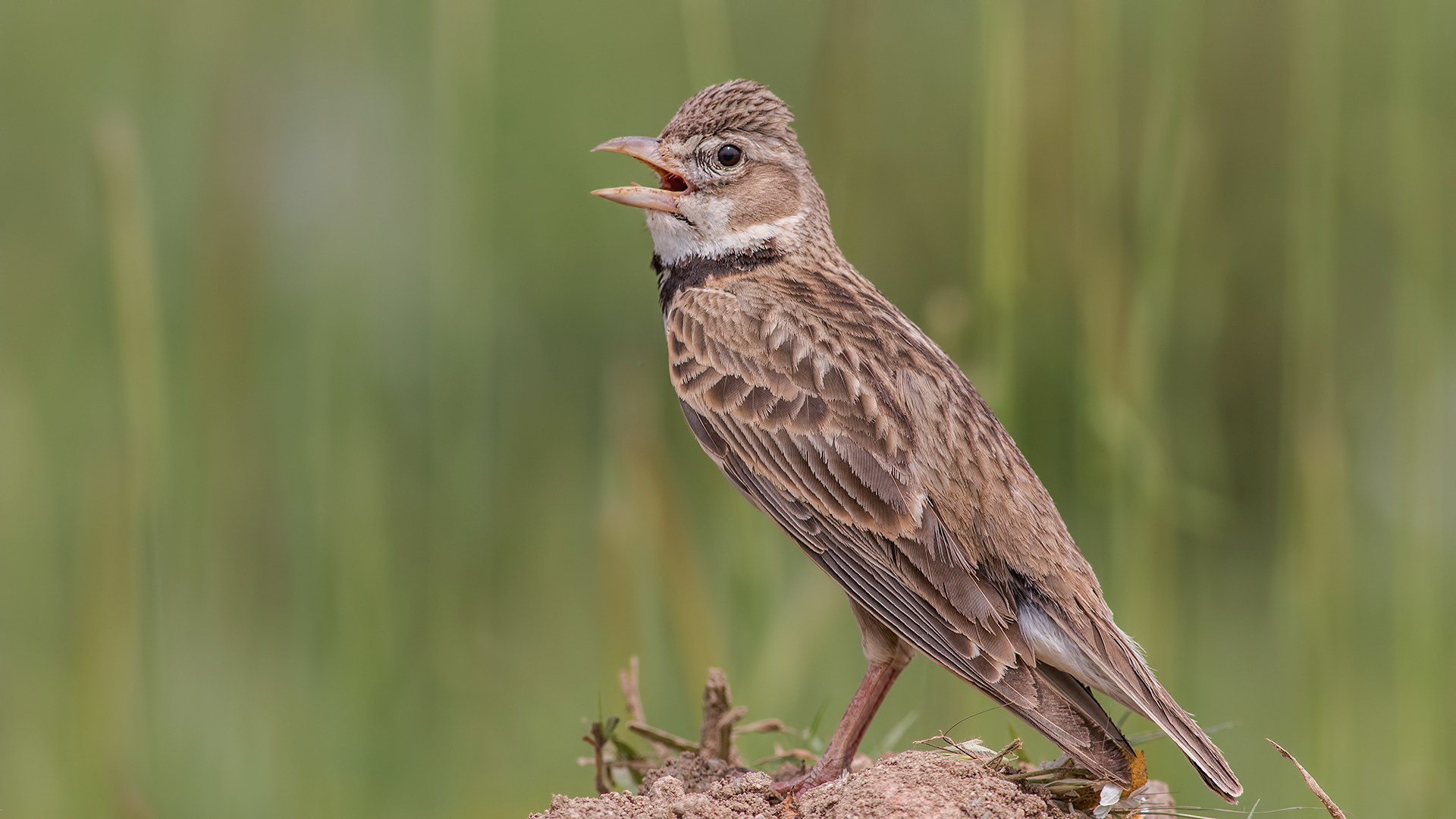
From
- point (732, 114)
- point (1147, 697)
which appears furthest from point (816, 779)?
point (732, 114)

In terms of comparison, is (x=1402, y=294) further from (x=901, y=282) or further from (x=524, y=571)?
(x=524, y=571)

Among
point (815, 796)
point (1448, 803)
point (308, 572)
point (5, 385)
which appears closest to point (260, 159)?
point (5, 385)

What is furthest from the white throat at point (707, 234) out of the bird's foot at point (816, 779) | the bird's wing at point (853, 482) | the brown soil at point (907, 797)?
the brown soil at point (907, 797)

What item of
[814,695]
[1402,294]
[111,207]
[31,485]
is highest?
[111,207]

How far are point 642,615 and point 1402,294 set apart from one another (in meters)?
3.97

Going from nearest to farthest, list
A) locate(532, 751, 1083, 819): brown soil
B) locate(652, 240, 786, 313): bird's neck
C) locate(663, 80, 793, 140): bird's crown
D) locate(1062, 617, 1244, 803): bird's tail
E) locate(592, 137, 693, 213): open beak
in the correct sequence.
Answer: locate(532, 751, 1083, 819): brown soil < locate(1062, 617, 1244, 803): bird's tail < locate(592, 137, 693, 213): open beak < locate(652, 240, 786, 313): bird's neck < locate(663, 80, 793, 140): bird's crown

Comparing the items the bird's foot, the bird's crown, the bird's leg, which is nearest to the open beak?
the bird's crown

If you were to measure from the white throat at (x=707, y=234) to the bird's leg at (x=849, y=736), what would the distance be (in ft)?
5.78

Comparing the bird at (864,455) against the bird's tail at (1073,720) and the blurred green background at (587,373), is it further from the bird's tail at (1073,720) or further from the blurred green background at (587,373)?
the blurred green background at (587,373)

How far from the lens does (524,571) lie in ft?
26.0

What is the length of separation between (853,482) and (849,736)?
0.80 meters

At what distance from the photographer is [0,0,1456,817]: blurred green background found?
228 inches

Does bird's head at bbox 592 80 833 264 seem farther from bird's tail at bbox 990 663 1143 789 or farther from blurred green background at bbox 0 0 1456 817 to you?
bird's tail at bbox 990 663 1143 789

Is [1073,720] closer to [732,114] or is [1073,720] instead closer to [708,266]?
[708,266]
